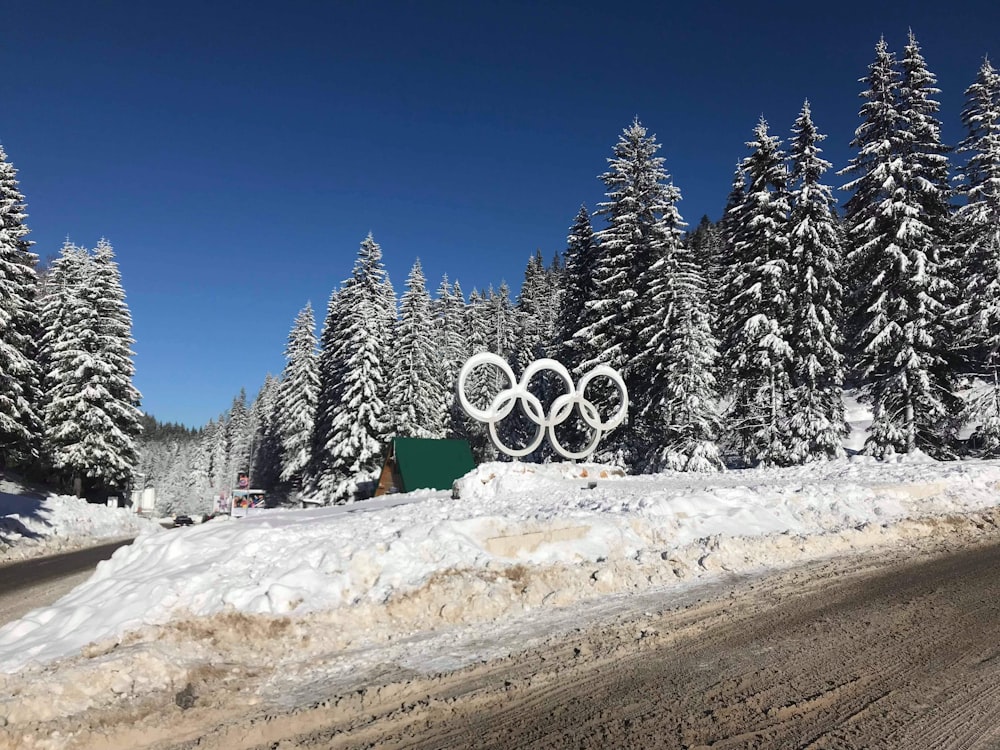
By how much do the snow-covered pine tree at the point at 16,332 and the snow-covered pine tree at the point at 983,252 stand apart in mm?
34433

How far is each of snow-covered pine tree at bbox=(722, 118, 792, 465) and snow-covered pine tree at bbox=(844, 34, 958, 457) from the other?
267cm

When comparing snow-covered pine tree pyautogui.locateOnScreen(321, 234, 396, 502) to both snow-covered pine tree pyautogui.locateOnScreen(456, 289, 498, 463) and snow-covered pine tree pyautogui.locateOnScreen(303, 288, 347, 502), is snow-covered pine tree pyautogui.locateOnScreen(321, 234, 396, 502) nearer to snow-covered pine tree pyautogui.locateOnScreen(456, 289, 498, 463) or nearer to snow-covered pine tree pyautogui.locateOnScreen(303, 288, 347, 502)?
snow-covered pine tree pyautogui.locateOnScreen(303, 288, 347, 502)

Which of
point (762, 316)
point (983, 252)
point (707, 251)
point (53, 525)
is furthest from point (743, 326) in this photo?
point (707, 251)

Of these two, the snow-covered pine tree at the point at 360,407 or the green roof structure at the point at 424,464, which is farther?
the snow-covered pine tree at the point at 360,407

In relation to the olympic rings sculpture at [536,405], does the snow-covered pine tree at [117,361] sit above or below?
above

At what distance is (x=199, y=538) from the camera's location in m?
9.38

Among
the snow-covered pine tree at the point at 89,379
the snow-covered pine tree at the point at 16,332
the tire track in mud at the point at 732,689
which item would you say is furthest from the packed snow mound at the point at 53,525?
the tire track in mud at the point at 732,689

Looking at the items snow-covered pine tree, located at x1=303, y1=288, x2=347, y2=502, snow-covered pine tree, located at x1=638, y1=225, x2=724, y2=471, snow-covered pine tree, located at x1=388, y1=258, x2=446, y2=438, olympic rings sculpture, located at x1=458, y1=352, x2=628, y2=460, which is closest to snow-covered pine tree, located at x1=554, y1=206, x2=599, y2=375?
snow-covered pine tree, located at x1=638, y1=225, x2=724, y2=471

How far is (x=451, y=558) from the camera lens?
8922mm

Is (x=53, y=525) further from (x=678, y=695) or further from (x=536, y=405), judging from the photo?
(x=678, y=695)

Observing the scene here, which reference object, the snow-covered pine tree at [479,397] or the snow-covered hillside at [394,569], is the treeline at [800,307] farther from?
the snow-covered pine tree at [479,397]

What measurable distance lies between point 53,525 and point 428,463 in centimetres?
1398

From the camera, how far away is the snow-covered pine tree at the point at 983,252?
22125 millimetres

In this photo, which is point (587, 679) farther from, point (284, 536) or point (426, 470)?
point (426, 470)
